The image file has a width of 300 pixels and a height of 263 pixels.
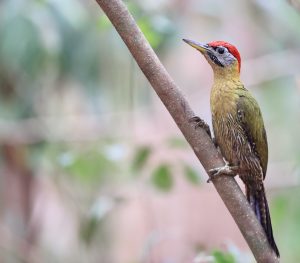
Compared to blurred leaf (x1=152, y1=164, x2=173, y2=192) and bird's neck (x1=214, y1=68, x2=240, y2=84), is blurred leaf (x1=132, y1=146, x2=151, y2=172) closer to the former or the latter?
blurred leaf (x1=152, y1=164, x2=173, y2=192)

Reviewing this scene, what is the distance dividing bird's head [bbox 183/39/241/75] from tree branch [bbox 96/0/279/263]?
66 cm

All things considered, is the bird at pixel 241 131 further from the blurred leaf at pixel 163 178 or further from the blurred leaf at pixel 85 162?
the blurred leaf at pixel 85 162

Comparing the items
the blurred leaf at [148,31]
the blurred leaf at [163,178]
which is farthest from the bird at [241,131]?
the blurred leaf at [163,178]

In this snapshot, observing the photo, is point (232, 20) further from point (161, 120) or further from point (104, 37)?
point (104, 37)

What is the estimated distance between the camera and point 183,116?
2.09 m

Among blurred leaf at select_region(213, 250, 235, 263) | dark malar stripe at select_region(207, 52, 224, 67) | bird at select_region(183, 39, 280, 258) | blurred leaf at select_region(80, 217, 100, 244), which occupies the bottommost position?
blurred leaf at select_region(80, 217, 100, 244)

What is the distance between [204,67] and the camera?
6.18m

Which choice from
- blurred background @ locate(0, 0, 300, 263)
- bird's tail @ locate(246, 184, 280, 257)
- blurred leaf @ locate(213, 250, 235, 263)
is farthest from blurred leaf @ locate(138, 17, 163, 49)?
blurred leaf @ locate(213, 250, 235, 263)

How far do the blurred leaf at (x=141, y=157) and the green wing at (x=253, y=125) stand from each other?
2.59 ft

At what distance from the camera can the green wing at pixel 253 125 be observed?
2.69 m

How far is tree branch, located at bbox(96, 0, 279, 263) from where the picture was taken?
6.74 feet

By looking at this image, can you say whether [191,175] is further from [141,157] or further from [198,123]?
[198,123]

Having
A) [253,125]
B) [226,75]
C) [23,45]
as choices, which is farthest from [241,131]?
[23,45]

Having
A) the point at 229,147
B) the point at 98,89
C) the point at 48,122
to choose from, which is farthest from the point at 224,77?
the point at 48,122
